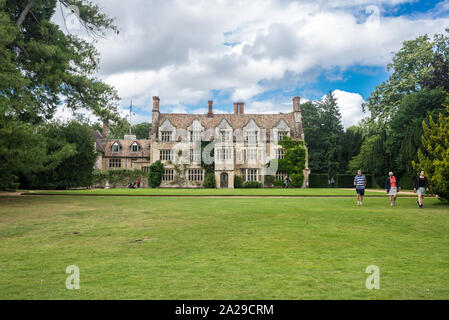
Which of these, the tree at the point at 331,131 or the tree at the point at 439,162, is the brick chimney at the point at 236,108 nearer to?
the tree at the point at 331,131

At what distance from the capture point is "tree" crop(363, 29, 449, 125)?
1406 inches

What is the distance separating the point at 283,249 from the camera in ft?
22.0

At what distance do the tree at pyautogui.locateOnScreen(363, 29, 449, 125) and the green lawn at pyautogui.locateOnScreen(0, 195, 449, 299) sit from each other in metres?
31.4

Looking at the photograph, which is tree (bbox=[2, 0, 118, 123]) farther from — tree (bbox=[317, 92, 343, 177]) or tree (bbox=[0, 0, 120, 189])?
tree (bbox=[317, 92, 343, 177])

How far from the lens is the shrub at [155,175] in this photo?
45.5 m

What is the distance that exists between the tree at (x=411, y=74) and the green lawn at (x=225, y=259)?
3138 centimetres

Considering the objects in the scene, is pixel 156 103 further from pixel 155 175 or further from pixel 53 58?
pixel 53 58

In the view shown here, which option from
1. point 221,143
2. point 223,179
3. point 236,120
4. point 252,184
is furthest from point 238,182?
point 236,120

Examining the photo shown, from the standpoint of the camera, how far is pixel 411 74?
3816cm

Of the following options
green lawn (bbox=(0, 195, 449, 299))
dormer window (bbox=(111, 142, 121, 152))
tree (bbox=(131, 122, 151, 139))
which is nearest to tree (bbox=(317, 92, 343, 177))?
dormer window (bbox=(111, 142, 121, 152))

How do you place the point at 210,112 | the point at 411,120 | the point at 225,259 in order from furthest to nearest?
the point at 210,112 → the point at 411,120 → the point at 225,259

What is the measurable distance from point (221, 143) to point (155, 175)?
992cm

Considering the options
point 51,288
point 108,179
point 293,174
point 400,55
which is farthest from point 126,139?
point 51,288
